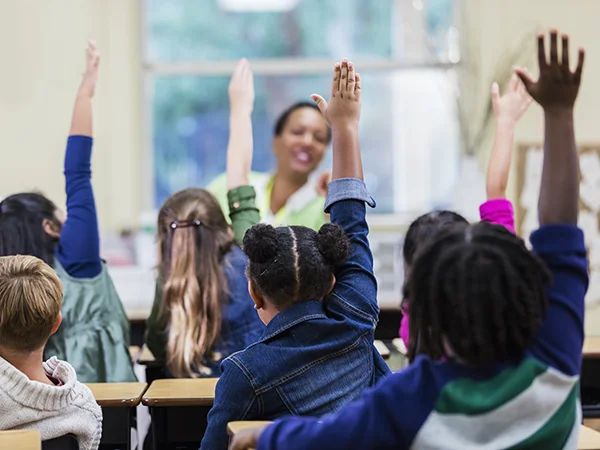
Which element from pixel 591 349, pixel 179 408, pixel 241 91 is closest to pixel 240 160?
pixel 241 91

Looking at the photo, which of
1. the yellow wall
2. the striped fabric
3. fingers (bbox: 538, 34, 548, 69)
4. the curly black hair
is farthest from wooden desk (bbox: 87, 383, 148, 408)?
the yellow wall

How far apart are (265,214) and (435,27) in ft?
7.39

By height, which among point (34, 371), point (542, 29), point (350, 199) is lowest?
point (34, 371)

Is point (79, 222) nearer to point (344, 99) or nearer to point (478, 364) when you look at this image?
point (344, 99)

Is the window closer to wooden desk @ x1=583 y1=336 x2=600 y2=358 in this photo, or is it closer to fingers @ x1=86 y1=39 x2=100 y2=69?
wooden desk @ x1=583 y1=336 x2=600 y2=358

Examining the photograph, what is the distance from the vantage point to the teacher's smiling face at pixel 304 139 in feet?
11.8

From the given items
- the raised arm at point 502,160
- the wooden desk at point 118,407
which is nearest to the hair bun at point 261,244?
the wooden desk at point 118,407

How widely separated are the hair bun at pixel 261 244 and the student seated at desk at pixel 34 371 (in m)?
0.44

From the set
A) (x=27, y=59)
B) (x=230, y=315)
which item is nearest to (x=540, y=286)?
(x=230, y=315)

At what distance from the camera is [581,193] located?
4.94 m

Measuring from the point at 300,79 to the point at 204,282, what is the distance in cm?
332

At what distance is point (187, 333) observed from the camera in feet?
7.59

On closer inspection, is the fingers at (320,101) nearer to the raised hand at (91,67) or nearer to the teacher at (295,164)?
the raised hand at (91,67)

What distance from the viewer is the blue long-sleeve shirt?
103cm
